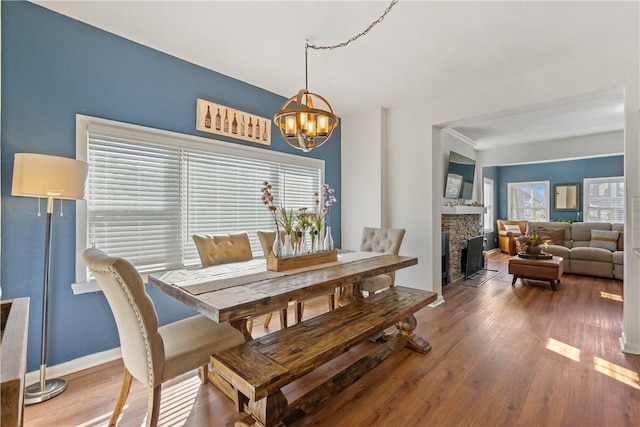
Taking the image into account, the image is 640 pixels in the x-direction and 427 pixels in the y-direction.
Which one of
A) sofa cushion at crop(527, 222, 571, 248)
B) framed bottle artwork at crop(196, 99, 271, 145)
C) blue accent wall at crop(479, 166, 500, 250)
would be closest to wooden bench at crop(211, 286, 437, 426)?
framed bottle artwork at crop(196, 99, 271, 145)

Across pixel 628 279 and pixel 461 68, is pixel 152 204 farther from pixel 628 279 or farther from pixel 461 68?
pixel 628 279

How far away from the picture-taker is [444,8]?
7.36ft

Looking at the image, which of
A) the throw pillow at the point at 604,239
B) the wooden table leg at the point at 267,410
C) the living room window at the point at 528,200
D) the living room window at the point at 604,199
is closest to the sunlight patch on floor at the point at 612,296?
the throw pillow at the point at 604,239

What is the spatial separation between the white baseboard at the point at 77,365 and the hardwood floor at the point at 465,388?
0.07 meters

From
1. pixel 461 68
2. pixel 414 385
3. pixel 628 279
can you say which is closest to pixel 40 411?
pixel 414 385

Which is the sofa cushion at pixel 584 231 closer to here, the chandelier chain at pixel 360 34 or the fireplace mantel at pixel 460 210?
the fireplace mantel at pixel 460 210

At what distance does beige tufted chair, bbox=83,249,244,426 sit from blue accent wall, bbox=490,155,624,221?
8981 millimetres

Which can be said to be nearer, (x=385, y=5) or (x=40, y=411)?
(x=40, y=411)

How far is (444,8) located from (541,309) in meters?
3.64

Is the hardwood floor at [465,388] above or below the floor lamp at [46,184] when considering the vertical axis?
below

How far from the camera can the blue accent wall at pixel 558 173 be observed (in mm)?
7301

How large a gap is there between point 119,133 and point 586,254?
7.35 meters

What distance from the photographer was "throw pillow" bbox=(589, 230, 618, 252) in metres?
5.48

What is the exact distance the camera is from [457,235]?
544cm
